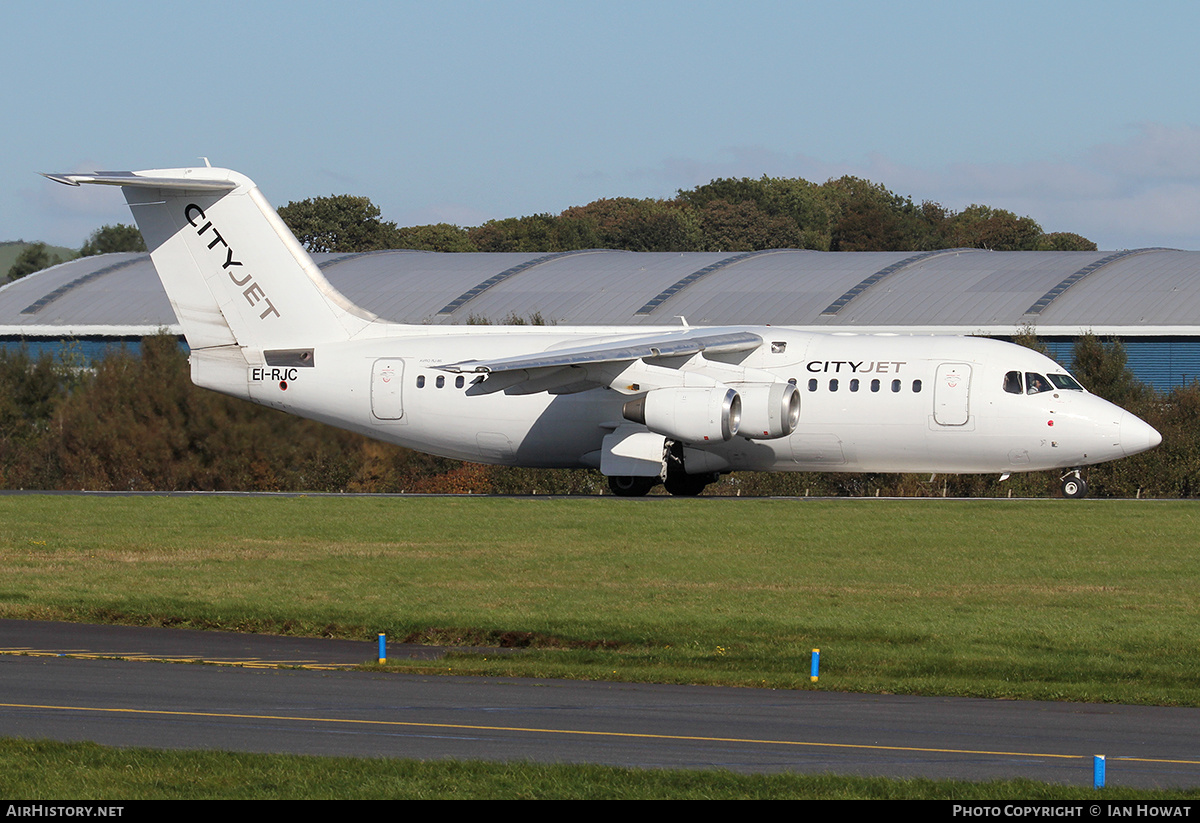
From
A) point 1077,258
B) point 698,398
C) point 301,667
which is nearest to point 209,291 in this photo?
point 698,398

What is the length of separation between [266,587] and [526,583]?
3.47 metres

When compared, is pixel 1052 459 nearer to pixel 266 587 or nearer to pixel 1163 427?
pixel 1163 427

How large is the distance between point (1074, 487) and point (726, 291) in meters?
27.3

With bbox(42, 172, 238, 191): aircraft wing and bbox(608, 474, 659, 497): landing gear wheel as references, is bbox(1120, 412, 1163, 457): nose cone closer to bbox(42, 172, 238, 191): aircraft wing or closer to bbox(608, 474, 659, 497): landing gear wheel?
bbox(608, 474, 659, 497): landing gear wheel

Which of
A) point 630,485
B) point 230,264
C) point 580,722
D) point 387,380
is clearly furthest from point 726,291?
point 580,722

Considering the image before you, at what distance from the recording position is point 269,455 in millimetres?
38031

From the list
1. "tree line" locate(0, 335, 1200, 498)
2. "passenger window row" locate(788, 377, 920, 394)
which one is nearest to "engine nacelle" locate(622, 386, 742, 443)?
"passenger window row" locate(788, 377, 920, 394)

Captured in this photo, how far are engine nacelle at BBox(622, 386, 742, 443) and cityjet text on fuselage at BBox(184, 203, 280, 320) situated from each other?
28.5ft

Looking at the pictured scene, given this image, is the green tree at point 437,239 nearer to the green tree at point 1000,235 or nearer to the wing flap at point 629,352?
the green tree at point 1000,235

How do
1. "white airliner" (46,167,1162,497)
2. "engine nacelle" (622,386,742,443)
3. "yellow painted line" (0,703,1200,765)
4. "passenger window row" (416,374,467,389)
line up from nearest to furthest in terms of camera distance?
"yellow painted line" (0,703,1200,765) < "engine nacelle" (622,386,742,443) < "white airliner" (46,167,1162,497) < "passenger window row" (416,374,467,389)

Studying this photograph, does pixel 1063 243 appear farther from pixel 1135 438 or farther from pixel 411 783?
pixel 411 783

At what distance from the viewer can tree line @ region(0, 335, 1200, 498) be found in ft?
126

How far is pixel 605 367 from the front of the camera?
32.4 meters

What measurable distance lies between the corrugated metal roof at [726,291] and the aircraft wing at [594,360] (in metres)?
22.7
